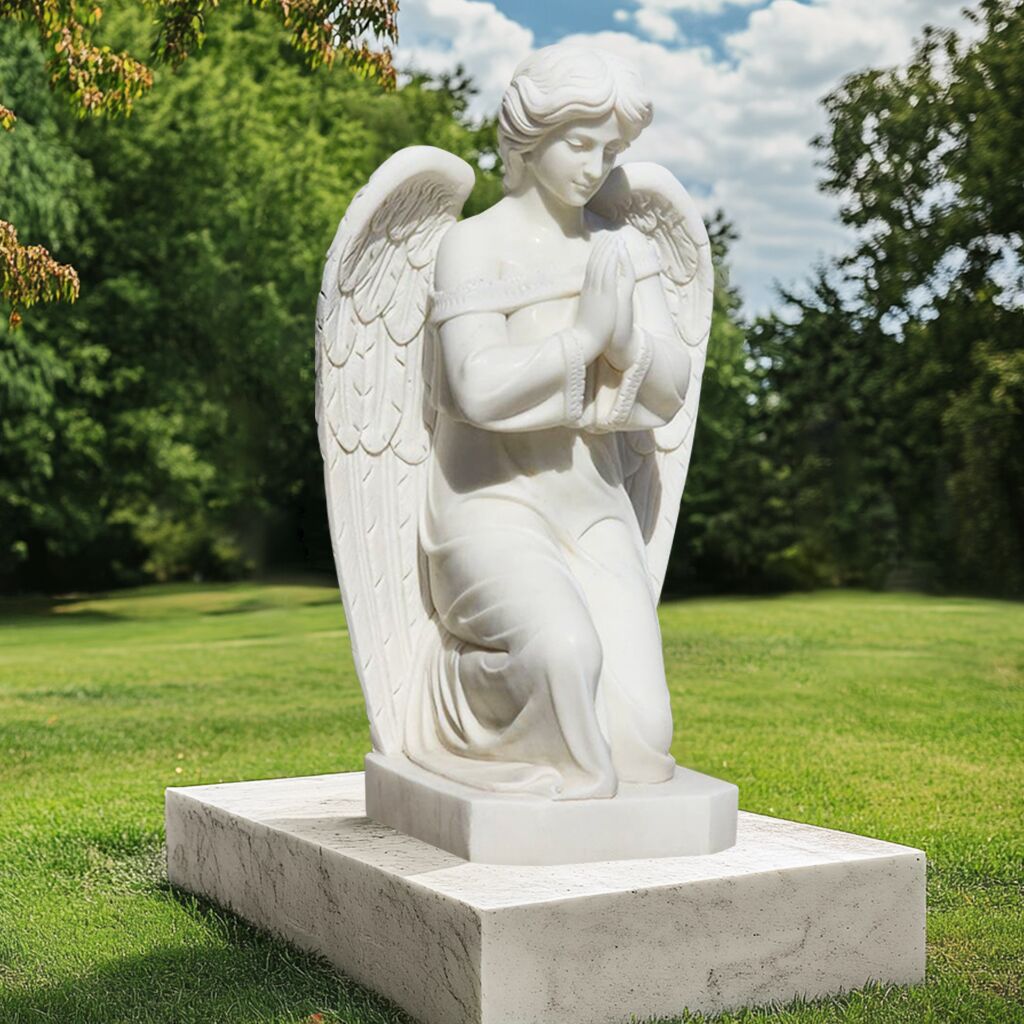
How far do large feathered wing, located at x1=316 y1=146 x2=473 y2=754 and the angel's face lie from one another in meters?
0.33

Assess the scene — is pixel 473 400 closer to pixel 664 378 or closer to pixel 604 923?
pixel 664 378

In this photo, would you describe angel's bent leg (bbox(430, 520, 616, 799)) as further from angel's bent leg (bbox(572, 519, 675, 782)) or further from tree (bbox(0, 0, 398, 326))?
tree (bbox(0, 0, 398, 326))

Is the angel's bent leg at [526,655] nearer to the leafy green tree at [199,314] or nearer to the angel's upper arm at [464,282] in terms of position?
the angel's upper arm at [464,282]

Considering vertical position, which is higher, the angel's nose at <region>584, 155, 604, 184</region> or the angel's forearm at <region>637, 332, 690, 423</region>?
the angel's nose at <region>584, 155, 604, 184</region>

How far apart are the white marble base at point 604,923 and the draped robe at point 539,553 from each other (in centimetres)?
36

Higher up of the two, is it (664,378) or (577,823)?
(664,378)

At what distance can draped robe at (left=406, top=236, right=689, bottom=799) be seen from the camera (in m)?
4.43

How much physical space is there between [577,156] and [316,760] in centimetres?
614

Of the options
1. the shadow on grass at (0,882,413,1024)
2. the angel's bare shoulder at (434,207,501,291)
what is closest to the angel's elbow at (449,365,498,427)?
the angel's bare shoulder at (434,207,501,291)

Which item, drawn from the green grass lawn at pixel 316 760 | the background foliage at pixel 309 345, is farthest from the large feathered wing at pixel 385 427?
the background foliage at pixel 309 345

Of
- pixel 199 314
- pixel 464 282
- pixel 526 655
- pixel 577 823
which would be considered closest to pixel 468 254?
pixel 464 282

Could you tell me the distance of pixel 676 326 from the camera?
5.27 meters

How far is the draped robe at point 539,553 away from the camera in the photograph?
443 cm

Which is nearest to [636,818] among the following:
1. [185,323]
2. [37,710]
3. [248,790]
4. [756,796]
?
[248,790]
